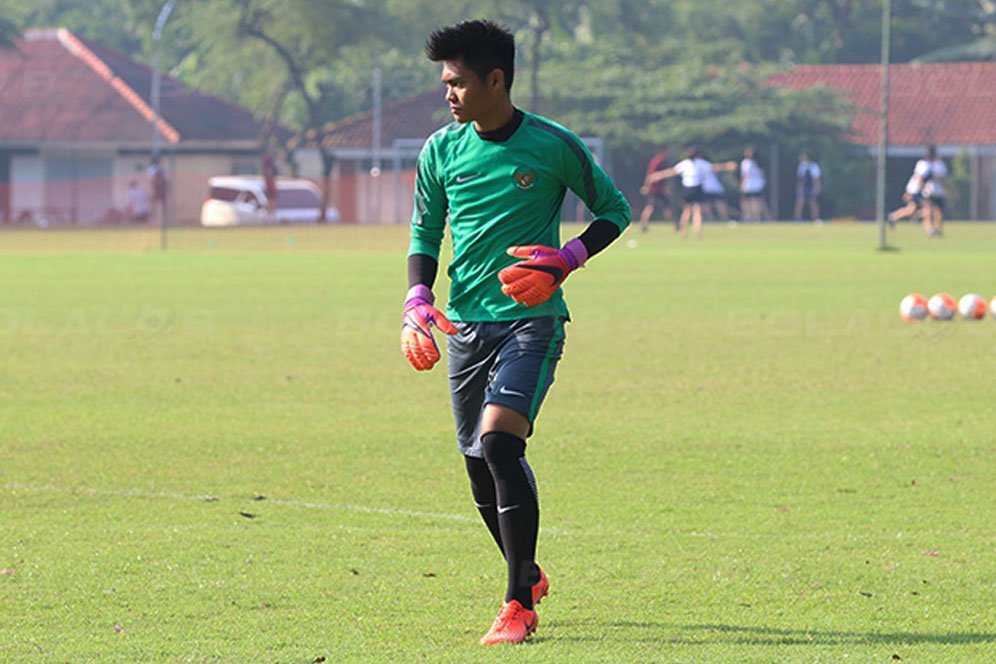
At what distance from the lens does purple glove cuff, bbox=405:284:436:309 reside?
273 inches

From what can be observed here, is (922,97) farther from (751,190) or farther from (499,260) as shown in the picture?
(499,260)

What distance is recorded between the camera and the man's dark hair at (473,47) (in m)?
6.63

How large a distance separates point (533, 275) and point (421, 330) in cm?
48

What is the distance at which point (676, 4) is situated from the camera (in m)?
90.0

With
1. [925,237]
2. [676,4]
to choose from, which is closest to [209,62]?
[676,4]

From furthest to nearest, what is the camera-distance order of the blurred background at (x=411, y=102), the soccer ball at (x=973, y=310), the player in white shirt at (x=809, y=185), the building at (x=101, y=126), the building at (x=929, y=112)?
the building at (x=101, y=126)
the building at (x=929, y=112)
the blurred background at (x=411, y=102)
the player in white shirt at (x=809, y=185)
the soccer ball at (x=973, y=310)

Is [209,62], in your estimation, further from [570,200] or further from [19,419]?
[19,419]

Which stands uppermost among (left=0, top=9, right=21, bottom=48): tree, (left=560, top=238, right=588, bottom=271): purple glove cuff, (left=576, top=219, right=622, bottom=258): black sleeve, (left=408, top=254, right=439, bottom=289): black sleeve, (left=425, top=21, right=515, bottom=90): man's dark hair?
(left=0, top=9, right=21, bottom=48): tree

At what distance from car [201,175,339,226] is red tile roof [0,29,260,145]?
9126 millimetres

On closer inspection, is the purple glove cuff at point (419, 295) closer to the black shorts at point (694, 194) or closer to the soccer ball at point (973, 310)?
the soccer ball at point (973, 310)

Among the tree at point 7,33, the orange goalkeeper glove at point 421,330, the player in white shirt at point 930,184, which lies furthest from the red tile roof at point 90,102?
the orange goalkeeper glove at point 421,330

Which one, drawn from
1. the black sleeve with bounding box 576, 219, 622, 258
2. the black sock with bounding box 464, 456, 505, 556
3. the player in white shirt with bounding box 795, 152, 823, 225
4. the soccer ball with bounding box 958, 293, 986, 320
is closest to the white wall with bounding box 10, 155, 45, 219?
the player in white shirt with bounding box 795, 152, 823, 225

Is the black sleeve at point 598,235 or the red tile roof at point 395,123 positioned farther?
the red tile roof at point 395,123

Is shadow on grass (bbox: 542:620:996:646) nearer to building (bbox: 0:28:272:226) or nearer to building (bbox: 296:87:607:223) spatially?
building (bbox: 296:87:607:223)
